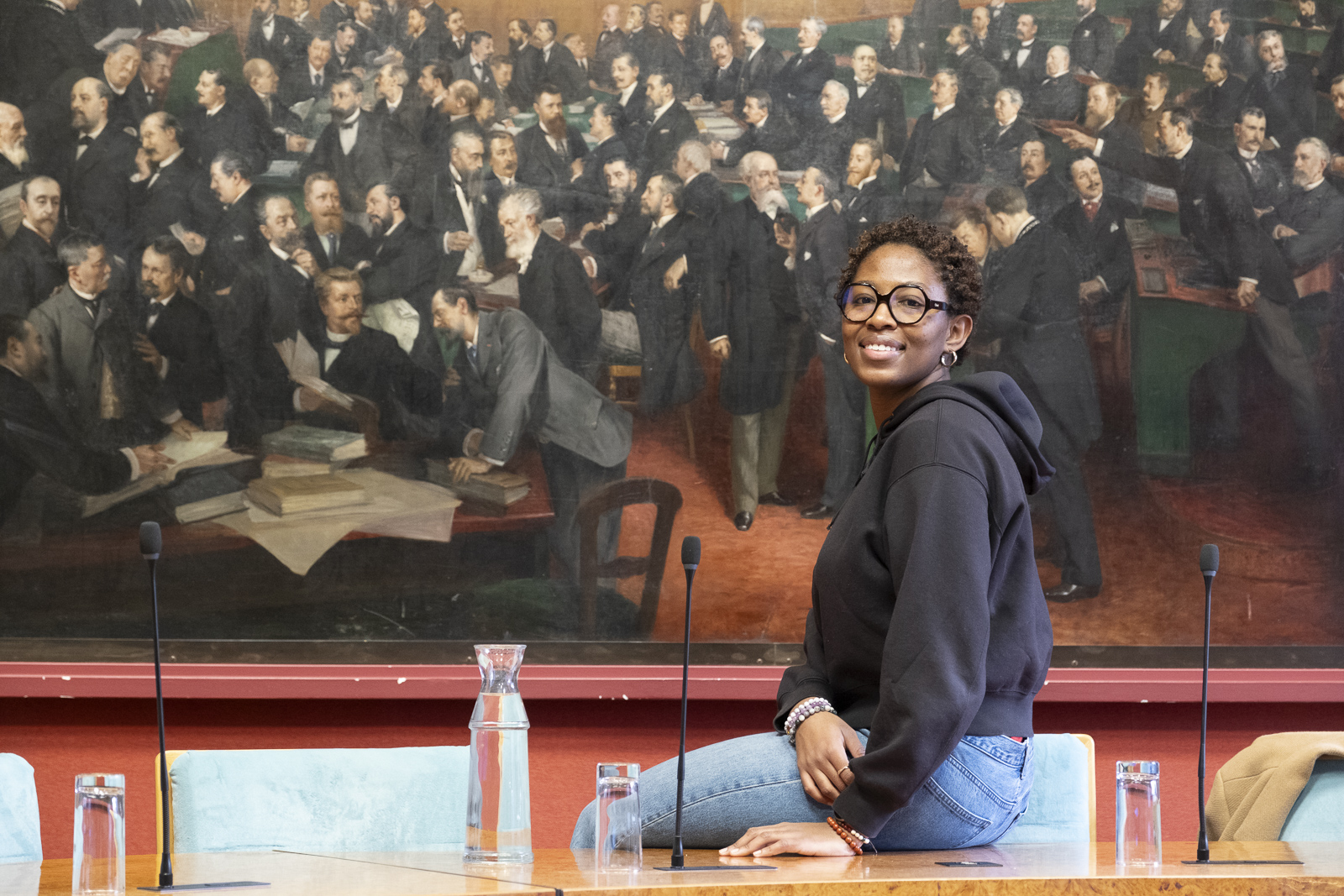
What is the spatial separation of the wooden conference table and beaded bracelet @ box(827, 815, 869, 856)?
0.20 ft

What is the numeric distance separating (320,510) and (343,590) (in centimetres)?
29

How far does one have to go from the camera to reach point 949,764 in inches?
93.7

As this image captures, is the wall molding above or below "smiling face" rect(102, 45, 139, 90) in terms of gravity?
below

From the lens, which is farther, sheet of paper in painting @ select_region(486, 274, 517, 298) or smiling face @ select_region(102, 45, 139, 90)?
sheet of paper in painting @ select_region(486, 274, 517, 298)

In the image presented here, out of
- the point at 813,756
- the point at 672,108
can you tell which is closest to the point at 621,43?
the point at 672,108

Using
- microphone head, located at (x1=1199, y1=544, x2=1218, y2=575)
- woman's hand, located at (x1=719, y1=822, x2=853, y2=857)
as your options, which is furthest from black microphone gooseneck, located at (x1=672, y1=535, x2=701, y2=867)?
microphone head, located at (x1=1199, y1=544, x2=1218, y2=575)

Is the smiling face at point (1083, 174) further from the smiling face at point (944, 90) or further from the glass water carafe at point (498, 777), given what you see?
the glass water carafe at point (498, 777)

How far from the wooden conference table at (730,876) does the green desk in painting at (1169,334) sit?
2.97 m

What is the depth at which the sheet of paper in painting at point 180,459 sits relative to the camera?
15.3ft

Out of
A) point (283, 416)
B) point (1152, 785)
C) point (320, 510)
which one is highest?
point (283, 416)

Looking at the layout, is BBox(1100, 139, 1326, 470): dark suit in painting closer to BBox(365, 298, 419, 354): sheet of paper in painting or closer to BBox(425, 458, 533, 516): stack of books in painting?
BBox(425, 458, 533, 516): stack of books in painting

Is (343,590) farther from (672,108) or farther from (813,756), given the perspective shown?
(813,756)

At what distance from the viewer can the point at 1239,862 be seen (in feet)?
7.24

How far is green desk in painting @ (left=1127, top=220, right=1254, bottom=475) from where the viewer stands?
199 inches
